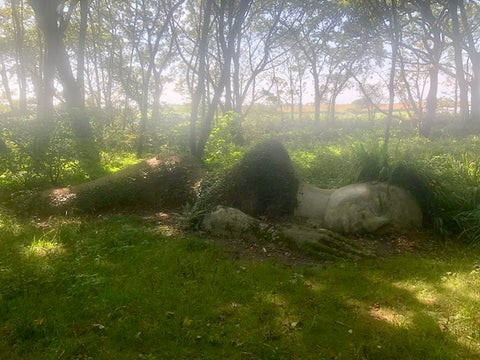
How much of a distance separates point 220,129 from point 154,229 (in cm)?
691

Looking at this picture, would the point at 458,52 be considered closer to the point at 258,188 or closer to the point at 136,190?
the point at 258,188

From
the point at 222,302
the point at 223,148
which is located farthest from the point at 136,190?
the point at 222,302

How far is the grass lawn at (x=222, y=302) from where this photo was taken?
308cm

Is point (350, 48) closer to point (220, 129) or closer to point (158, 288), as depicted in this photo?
point (220, 129)

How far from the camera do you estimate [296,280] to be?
A: 4434 millimetres

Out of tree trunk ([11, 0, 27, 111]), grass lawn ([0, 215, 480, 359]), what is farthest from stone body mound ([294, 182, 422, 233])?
tree trunk ([11, 0, 27, 111])

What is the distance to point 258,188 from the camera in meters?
7.02

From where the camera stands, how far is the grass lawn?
10.1 feet

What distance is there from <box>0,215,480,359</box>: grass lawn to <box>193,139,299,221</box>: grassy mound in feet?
4.34

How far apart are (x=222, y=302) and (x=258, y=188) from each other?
3.44 meters

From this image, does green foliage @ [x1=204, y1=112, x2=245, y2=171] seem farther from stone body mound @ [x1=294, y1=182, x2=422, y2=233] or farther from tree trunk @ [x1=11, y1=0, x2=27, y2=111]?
tree trunk @ [x1=11, y1=0, x2=27, y2=111]

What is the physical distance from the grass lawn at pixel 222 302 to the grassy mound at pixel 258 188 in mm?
1321

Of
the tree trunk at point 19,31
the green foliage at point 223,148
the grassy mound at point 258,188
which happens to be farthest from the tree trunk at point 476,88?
the tree trunk at point 19,31

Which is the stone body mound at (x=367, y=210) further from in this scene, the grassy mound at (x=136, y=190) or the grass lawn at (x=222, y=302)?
the grassy mound at (x=136, y=190)
